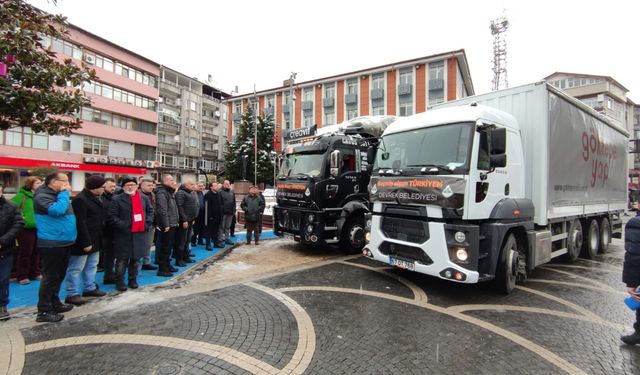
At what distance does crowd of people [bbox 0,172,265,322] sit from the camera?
13.6ft

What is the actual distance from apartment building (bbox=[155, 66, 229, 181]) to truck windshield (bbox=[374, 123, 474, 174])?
39.2 metres

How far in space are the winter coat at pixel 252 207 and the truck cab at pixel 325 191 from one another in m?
0.78

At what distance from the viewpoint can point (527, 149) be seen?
596 cm

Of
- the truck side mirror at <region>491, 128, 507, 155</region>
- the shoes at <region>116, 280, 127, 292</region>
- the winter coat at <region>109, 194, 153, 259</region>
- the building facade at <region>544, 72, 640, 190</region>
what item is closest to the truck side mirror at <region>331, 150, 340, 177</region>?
the truck side mirror at <region>491, 128, 507, 155</region>

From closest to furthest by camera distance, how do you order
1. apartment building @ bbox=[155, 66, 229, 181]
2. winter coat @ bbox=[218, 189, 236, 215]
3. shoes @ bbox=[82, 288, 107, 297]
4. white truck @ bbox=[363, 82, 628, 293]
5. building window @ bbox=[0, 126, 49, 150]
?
white truck @ bbox=[363, 82, 628, 293], shoes @ bbox=[82, 288, 107, 297], winter coat @ bbox=[218, 189, 236, 215], building window @ bbox=[0, 126, 49, 150], apartment building @ bbox=[155, 66, 229, 181]

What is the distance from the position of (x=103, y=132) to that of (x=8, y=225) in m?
35.4

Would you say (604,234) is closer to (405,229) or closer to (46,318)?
(405,229)

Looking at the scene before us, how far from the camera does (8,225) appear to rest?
413cm

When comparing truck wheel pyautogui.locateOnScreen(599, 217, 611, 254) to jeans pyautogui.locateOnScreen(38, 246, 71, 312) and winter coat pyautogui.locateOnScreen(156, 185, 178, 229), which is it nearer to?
winter coat pyautogui.locateOnScreen(156, 185, 178, 229)

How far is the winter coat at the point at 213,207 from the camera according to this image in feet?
29.5

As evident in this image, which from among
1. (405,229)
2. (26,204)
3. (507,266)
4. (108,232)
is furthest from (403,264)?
(26,204)

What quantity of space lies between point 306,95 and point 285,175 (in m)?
36.9

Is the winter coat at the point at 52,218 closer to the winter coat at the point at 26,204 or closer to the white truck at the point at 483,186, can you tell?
the winter coat at the point at 26,204

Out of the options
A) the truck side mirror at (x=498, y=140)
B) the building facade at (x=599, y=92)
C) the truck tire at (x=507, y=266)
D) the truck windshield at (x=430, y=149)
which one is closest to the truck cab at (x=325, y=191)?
the truck windshield at (x=430, y=149)
